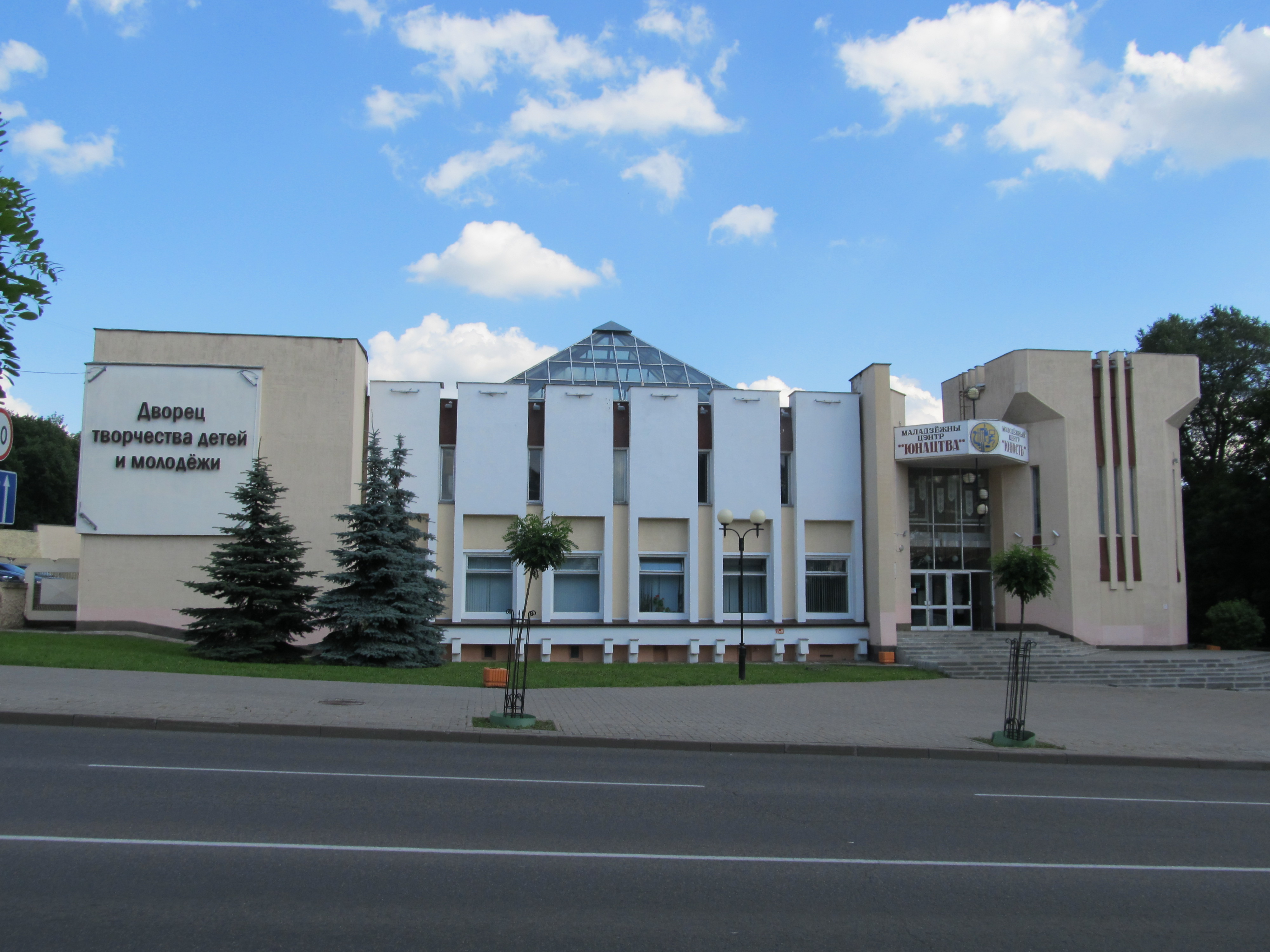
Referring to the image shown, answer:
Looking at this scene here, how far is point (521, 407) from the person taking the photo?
28.9 metres

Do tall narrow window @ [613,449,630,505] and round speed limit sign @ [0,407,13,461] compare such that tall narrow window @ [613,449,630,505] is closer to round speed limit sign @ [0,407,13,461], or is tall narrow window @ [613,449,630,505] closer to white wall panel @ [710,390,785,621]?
white wall panel @ [710,390,785,621]

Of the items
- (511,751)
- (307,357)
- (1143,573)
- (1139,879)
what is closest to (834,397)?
(1143,573)

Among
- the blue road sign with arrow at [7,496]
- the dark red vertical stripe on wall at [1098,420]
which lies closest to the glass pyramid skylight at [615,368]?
the dark red vertical stripe on wall at [1098,420]

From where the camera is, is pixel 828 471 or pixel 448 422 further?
pixel 828 471

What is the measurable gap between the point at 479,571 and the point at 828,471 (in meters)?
11.8

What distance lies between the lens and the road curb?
38.2ft

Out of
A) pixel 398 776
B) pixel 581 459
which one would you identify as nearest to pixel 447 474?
pixel 581 459

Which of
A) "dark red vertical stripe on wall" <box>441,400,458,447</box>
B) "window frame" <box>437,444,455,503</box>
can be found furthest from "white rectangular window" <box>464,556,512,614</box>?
"dark red vertical stripe on wall" <box>441,400,458,447</box>

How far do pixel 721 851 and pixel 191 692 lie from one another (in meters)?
10.8

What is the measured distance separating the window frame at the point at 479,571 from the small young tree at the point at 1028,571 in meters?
15.5

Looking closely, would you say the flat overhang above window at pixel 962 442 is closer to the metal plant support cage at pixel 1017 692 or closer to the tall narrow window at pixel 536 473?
the tall narrow window at pixel 536 473

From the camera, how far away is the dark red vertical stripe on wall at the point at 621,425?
29.7m

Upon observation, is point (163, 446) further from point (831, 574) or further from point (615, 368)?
point (831, 574)

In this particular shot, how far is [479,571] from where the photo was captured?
28.8 meters
